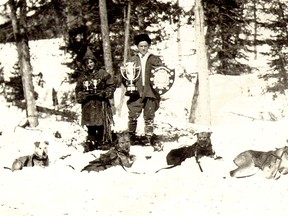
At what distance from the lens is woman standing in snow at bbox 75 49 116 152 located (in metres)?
9.88

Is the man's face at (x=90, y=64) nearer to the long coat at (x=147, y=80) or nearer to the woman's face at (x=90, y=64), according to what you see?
the woman's face at (x=90, y=64)

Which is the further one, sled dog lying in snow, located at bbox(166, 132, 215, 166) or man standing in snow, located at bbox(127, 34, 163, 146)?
man standing in snow, located at bbox(127, 34, 163, 146)

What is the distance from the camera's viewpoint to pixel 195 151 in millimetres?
8117

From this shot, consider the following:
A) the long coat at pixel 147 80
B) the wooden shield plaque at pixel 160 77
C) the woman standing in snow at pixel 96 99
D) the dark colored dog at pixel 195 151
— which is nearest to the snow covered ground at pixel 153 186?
the dark colored dog at pixel 195 151

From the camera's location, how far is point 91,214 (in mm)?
6344

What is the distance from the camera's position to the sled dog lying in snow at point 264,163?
6.85m

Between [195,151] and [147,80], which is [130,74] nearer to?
[147,80]

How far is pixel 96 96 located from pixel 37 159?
2.00m

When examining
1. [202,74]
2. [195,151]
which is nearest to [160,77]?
[195,151]

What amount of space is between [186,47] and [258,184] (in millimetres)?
32776

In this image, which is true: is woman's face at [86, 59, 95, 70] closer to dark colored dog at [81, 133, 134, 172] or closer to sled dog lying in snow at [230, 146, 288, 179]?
dark colored dog at [81, 133, 134, 172]

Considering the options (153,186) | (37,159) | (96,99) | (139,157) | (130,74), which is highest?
(130,74)

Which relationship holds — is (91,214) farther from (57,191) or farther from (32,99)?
(32,99)

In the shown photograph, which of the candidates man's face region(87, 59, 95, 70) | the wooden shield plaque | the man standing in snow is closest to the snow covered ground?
the man standing in snow
